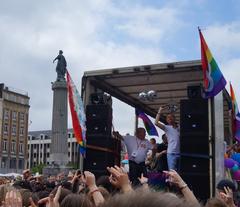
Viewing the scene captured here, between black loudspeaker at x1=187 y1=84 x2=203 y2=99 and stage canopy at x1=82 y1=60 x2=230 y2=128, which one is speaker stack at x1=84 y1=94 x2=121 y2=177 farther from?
black loudspeaker at x1=187 y1=84 x2=203 y2=99

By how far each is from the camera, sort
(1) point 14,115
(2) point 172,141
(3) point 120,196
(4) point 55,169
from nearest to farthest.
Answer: (3) point 120,196 → (2) point 172,141 → (4) point 55,169 → (1) point 14,115

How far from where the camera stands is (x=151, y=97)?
9.64m

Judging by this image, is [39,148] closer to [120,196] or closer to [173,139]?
[173,139]

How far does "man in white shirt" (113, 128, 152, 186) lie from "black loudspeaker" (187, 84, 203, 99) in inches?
53.4

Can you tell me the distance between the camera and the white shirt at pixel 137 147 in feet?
27.3

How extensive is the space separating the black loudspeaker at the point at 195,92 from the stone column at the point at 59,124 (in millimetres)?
36439

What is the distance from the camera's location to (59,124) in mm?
43625

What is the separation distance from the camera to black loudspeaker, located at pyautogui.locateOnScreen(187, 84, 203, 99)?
755cm

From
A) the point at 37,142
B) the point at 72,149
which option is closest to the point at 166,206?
the point at 72,149

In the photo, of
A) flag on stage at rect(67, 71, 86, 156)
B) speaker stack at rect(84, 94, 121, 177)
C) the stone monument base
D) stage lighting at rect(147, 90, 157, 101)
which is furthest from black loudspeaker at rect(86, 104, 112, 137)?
the stone monument base

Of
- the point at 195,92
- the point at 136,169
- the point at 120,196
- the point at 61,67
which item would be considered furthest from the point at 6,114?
the point at 120,196

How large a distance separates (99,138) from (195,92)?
6.93ft

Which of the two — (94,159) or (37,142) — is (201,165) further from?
(37,142)

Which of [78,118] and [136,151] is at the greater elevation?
[78,118]
